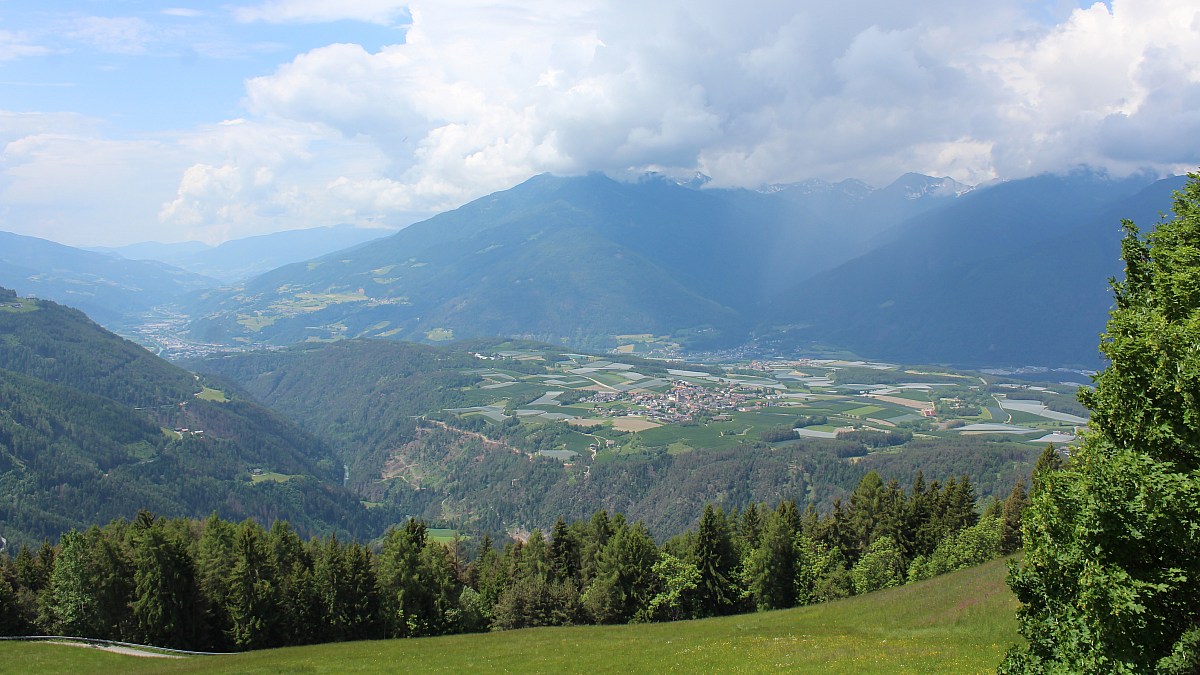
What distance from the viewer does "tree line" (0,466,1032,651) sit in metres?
48.0

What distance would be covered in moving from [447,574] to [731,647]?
2965 centimetres

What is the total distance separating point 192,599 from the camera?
49156 mm

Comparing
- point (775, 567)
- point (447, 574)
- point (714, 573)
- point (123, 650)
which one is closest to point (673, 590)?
point (714, 573)

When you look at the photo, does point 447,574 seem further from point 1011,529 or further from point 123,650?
point 1011,529

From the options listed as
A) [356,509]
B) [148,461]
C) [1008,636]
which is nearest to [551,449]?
[356,509]

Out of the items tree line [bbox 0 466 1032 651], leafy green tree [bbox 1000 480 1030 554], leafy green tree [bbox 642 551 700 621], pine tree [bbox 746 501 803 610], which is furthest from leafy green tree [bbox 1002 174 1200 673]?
pine tree [bbox 746 501 803 610]

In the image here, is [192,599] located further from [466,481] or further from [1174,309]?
[466,481]

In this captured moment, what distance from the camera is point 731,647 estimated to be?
30.2m

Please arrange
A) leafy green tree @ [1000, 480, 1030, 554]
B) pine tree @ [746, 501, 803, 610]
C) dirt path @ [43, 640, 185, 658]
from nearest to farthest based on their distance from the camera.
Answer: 1. dirt path @ [43, 640, 185, 658]
2. leafy green tree @ [1000, 480, 1030, 554]
3. pine tree @ [746, 501, 803, 610]

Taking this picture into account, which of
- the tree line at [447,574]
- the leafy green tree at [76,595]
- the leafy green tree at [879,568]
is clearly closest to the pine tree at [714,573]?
the tree line at [447,574]

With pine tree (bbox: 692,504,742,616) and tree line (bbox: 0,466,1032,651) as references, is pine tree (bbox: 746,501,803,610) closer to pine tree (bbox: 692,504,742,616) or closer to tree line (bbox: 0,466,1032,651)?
tree line (bbox: 0,466,1032,651)

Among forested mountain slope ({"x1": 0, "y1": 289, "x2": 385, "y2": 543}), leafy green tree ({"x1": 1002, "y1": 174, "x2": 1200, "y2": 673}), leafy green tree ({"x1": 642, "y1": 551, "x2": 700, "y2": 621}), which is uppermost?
leafy green tree ({"x1": 1002, "y1": 174, "x2": 1200, "y2": 673})

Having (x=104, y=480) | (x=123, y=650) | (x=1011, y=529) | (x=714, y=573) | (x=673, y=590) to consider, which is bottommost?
(x=104, y=480)

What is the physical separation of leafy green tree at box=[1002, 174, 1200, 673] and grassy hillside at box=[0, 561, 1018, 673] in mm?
6641
